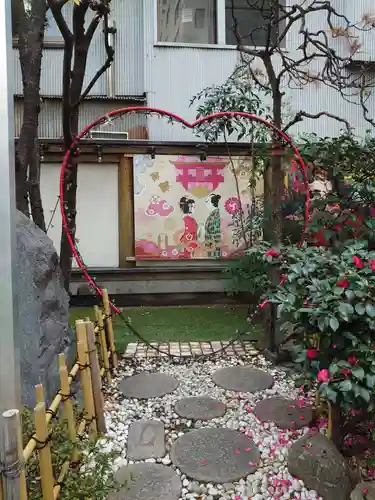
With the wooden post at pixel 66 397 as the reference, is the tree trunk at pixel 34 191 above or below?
above

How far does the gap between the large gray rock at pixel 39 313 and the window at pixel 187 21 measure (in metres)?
6.41

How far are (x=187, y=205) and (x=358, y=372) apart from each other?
6028mm

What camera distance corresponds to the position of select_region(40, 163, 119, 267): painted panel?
801cm

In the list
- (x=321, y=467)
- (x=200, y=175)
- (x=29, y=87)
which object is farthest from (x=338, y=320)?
(x=200, y=175)

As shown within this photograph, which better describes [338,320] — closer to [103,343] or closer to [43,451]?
[43,451]

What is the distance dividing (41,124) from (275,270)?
582 centimetres

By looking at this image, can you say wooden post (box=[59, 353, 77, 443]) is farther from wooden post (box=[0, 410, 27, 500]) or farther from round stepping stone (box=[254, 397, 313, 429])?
round stepping stone (box=[254, 397, 313, 429])

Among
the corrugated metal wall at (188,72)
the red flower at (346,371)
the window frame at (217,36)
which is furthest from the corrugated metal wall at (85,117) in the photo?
the red flower at (346,371)

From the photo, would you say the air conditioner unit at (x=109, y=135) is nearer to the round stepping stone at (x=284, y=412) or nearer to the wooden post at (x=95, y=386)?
A: the wooden post at (x=95, y=386)

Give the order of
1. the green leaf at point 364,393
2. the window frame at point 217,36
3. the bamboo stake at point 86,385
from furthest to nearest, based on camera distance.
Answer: the window frame at point 217,36 < the bamboo stake at point 86,385 < the green leaf at point 364,393

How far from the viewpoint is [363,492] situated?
2.49m

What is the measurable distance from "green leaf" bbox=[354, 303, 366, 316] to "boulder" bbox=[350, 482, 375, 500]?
108cm

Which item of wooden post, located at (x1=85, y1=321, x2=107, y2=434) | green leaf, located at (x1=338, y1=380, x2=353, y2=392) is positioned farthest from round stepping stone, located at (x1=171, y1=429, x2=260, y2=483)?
green leaf, located at (x1=338, y1=380, x2=353, y2=392)

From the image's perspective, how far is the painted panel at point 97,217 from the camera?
315 inches
